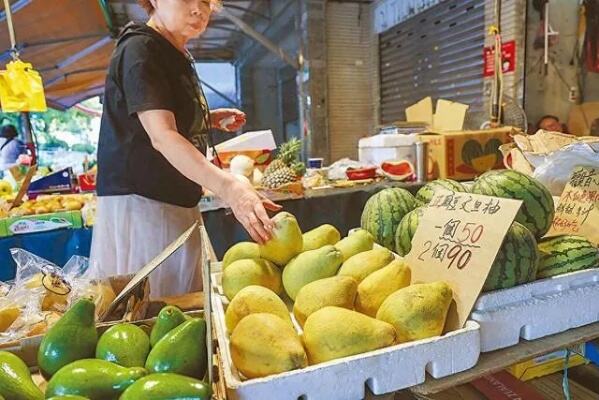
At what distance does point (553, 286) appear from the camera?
0.90 m

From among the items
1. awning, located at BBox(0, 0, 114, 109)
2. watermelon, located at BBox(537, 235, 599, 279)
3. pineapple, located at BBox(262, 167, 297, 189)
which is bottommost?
watermelon, located at BBox(537, 235, 599, 279)

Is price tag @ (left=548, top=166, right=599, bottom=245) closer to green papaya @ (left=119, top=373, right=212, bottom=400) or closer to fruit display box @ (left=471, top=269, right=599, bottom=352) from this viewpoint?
fruit display box @ (left=471, top=269, right=599, bottom=352)

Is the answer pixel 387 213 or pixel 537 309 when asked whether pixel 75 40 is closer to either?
pixel 387 213

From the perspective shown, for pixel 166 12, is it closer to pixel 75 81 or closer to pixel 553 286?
pixel 553 286

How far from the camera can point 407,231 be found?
1085 millimetres

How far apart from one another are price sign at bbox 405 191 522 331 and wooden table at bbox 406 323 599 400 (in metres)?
0.08

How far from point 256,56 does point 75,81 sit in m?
3.26

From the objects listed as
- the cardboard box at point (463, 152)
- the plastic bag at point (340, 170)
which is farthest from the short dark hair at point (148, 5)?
the cardboard box at point (463, 152)

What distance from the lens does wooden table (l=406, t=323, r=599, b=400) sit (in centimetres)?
74

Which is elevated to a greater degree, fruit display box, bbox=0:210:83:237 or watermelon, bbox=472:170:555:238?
watermelon, bbox=472:170:555:238

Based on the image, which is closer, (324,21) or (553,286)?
(553,286)

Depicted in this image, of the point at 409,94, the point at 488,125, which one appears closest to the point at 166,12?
the point at 488,125

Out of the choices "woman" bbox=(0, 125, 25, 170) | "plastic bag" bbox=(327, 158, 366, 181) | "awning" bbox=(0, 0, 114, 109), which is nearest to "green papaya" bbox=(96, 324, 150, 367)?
"plastic bag" bbox=(327, 158, 366, 181)

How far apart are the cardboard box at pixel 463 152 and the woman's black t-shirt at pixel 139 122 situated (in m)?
1.99
